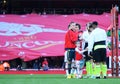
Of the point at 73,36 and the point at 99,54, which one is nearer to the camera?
the point at 99,54

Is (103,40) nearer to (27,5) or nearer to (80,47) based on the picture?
(80,47)

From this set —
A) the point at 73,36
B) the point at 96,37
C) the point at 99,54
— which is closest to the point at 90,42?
the point at 96,37

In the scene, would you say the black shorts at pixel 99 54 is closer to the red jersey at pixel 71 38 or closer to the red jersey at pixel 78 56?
the red jersey at pixel 71 38

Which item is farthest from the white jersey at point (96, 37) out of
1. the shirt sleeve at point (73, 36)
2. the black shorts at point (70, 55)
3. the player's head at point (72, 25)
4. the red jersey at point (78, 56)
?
the red jersey at point (78, 56)

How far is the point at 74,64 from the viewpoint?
15711 mm

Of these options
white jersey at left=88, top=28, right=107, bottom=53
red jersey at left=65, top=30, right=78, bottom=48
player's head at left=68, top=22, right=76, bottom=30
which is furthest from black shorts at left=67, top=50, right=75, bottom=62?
white jersey at left=88, top=28, right=107, bottom=53

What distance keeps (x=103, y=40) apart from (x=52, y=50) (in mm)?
13339

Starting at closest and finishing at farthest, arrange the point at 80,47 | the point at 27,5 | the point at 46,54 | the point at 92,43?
the point at 92,43, the point at 80,47, the point at 46,54, the point at 27,5

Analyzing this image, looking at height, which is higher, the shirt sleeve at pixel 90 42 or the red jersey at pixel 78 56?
the shirt sleeve at pixel 90 42

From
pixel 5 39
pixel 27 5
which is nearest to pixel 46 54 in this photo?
pixel 5 39

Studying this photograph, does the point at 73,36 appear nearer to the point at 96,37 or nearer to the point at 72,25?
the point at 72,25

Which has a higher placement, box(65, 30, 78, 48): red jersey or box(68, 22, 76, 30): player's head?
box(68, 22, 76, 30): player's head

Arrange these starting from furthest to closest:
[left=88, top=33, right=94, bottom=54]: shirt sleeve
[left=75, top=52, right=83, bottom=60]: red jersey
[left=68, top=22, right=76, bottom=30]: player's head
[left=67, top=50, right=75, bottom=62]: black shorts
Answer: [left=75, top=52, right=83, bottom=60]: red jersey
[left=67, top=50, right=75, bottom=62]: black shorts
[left=68, top=22, right=76, bottom=30]: player's head
[left=88, top=33, right=94, bottom=54]: shirt sleeve

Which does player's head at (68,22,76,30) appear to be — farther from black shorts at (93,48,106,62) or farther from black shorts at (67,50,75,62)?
black shorts at (93,48,106,62)
